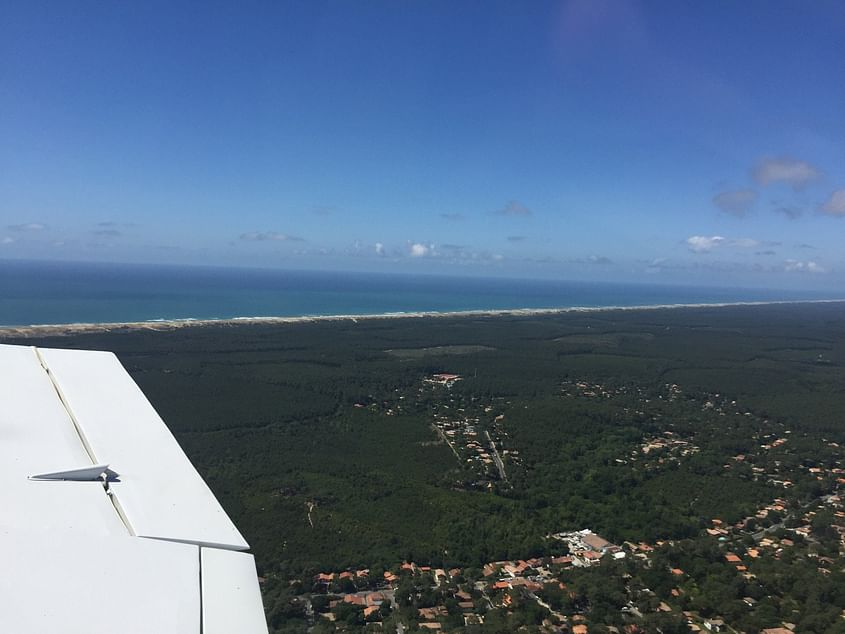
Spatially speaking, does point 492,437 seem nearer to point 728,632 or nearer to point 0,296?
point 728,632

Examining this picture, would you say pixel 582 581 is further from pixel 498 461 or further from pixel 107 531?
pixel 107 531

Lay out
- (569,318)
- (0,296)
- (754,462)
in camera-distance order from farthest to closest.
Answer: (569,318)
(0,296)
(754,462)

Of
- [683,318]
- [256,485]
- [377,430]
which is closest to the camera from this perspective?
[256,485]

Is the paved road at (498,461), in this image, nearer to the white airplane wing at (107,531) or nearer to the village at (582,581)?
the village at (582,581)

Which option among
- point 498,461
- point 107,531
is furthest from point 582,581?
point 107,531

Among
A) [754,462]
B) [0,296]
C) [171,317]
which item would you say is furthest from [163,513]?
[0,296]

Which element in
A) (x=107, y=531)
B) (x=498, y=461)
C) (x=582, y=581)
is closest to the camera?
(x=107, y=531)

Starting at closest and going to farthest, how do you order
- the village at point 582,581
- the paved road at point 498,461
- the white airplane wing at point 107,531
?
the white airplane wing at point 107,531, the village at point 582,581, the paved road at point 498,461

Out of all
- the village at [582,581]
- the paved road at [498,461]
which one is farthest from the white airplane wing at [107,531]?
the paved road at [498,461]
